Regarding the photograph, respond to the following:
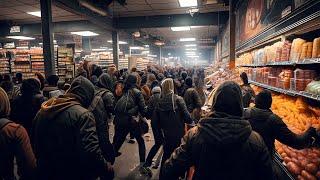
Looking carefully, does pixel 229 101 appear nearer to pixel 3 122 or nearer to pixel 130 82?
pixel 3 122

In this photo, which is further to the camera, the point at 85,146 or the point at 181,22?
the point at 181,22

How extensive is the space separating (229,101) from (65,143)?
57.1 inches

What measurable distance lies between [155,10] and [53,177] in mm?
10194

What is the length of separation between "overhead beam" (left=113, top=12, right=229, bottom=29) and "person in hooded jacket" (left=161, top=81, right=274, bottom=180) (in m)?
11.1

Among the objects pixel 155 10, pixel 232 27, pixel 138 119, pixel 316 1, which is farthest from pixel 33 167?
pixel 155 10

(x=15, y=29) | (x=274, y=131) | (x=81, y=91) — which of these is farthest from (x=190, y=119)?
(x=15, y=29)

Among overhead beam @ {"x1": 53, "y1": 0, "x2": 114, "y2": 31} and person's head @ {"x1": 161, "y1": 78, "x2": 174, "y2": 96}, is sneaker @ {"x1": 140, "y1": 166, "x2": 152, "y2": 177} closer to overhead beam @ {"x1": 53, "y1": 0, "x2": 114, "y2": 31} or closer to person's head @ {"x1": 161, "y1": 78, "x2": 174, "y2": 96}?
person's head @ {"x1": 161, "y1": 78, "x2": 174, "y2": 96}

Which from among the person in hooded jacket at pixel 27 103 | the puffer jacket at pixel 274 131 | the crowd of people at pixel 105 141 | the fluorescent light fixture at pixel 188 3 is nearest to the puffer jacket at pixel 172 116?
the crowd of people at pixel 105 141

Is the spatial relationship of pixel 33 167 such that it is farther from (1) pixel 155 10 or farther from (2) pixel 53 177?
(1) pixel 155 10

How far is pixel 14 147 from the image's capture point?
8.06 ft

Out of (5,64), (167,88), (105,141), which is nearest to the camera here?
(105,141)

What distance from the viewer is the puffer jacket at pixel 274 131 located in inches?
105

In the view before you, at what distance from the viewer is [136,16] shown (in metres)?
13.0

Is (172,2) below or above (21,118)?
above
